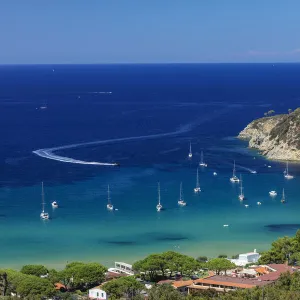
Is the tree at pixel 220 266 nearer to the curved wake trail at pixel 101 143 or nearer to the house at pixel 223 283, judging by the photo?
the house at pixel 223 283

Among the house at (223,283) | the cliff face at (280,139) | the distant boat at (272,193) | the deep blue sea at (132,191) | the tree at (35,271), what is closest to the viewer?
the house at (223,283)

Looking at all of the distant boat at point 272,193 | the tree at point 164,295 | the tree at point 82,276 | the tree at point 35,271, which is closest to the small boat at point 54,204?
the distant boat at point 272,193

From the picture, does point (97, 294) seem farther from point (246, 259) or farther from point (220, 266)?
point (246, 259)

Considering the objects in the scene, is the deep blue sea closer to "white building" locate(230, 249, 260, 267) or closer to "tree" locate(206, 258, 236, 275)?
"white building" locate(230, 249, 260, 267)

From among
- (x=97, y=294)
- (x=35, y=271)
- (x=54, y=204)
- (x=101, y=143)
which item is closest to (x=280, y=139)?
(x=101, y=143)

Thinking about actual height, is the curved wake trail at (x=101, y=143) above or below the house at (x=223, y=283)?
above

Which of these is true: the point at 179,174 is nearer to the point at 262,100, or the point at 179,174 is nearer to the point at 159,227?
the point at 159,227
